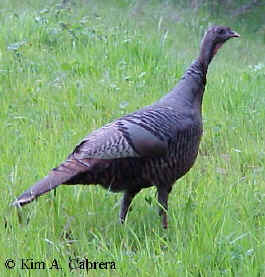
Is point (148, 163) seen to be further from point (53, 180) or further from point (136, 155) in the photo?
point (53, 180)

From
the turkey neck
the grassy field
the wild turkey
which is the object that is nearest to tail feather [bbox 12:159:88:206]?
the wild turkey

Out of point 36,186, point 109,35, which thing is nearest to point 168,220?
point 36,186

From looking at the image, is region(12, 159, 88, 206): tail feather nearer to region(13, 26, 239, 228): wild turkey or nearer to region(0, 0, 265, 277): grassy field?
region(13, 26, 239, 228): wild turkey

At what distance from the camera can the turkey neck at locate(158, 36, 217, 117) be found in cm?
393

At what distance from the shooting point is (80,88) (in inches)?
236

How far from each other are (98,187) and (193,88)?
3.09ft

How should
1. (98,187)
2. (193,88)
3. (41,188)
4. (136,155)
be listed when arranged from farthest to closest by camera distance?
(98,187) → (193,88) → (136,155) → (41,188)

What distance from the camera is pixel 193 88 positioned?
4.07 m

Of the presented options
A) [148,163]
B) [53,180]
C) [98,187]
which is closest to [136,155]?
[148,163]

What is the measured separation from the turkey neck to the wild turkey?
0.04m

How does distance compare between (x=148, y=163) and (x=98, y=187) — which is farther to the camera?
(x=98, y=187)

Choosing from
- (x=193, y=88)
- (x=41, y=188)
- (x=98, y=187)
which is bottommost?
(x=98, y=187)

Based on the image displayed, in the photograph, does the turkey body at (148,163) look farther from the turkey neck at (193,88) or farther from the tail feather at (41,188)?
the turkey neck at (193,88)

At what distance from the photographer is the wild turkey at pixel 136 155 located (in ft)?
11.4
